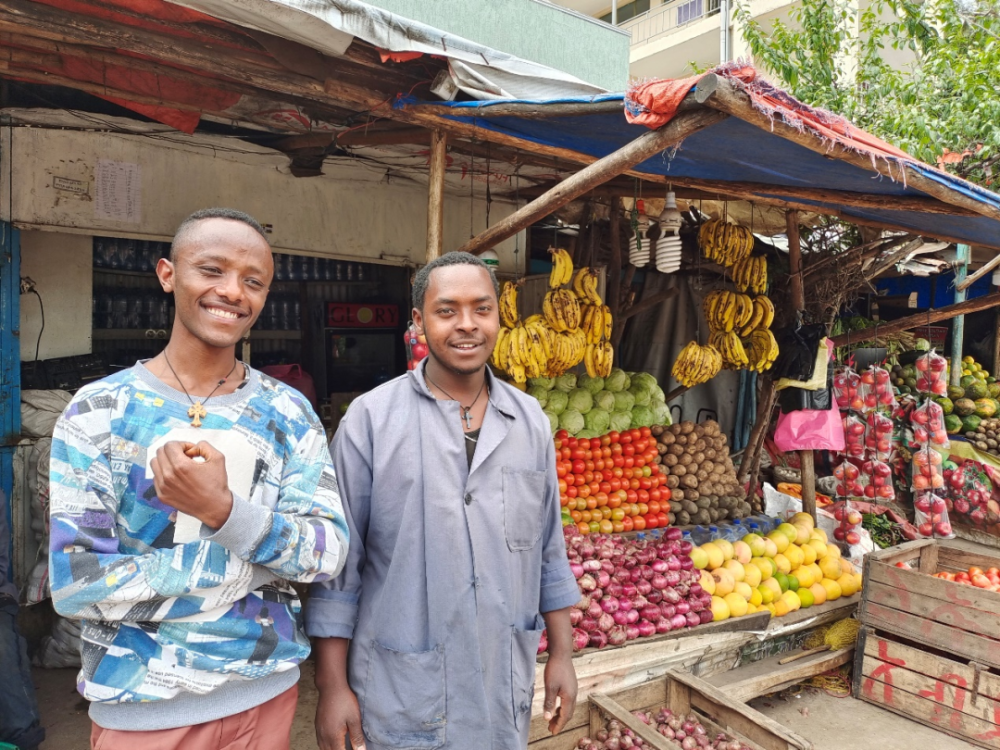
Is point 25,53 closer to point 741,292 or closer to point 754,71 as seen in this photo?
point 754,71

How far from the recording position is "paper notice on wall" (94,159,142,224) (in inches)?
168

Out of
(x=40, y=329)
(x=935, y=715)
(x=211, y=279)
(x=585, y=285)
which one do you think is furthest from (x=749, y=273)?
(x=40, y=329)

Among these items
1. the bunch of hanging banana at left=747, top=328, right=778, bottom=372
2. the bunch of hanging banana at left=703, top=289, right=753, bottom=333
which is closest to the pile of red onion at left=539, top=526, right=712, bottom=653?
the bunch of hanging banana at left=747, top=328, right=778, bottom=372

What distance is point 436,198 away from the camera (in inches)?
138

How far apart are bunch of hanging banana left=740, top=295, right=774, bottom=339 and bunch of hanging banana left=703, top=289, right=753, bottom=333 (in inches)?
1.7

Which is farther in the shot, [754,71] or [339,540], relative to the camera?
[754,71]

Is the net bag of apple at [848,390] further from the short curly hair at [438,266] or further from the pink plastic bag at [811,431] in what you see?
the short curly hair at [438,266]

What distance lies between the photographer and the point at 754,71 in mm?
2369

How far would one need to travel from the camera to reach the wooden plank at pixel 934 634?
3.67 metres

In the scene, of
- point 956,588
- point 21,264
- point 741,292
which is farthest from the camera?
point 741,292

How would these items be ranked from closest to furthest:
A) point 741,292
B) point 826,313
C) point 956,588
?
point 956,588, point 741,292, point 826,313

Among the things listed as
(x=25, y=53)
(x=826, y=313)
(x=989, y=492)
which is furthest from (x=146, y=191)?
(x=989, y=492)

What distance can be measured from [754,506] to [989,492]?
11.3ft

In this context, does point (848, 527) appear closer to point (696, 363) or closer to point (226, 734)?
point (696, 363)
